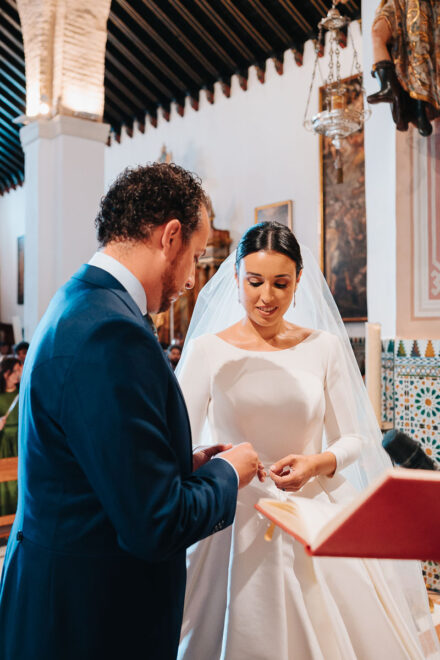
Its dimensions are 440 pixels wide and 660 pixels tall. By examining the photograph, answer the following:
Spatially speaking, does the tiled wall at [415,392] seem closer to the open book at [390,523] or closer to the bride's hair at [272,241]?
the bride's hair at [272,241]

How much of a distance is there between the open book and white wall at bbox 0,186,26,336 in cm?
1537

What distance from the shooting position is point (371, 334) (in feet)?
10.6

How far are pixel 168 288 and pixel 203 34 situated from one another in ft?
31.0

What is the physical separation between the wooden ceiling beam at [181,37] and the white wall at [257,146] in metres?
0.50

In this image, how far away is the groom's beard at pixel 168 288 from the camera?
48.0 inches

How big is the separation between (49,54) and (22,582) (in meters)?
5.56

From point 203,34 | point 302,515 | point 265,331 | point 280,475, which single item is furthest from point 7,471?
point 203,34

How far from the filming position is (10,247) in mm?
15742

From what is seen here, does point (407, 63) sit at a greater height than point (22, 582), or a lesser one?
greater

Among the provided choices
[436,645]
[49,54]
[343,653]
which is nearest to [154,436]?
[343,653]

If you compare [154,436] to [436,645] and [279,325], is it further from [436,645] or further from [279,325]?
[436,645]

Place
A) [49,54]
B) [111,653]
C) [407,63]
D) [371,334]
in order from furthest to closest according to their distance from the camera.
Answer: [49,54] → [371,334] → [407,63] → [111,653]

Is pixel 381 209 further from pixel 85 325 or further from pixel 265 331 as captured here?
pixel 85 325

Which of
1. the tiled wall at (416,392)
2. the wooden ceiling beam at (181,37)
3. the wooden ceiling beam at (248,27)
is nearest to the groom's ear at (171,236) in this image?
the tiled wall at (416,392)
